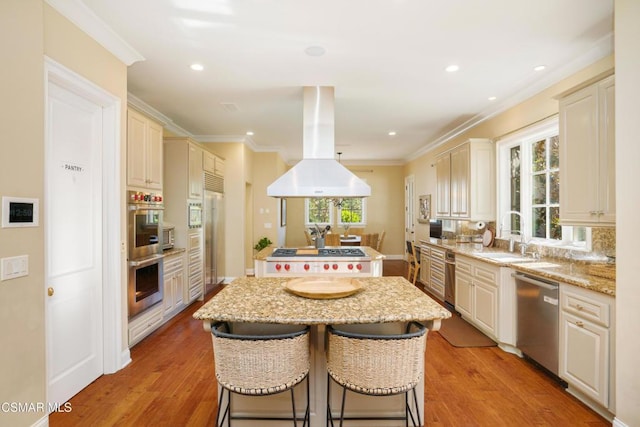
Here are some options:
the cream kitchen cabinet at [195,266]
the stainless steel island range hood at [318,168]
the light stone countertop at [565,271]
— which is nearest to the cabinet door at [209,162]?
the cream kitchen cabinet at [195,266]

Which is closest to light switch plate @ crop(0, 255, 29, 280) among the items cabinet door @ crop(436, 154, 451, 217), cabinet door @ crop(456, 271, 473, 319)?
cabinet door @ crop(456, 271, 473, 319)

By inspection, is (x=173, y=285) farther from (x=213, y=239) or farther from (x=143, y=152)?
(x=143, y=152)

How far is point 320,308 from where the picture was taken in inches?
66.9

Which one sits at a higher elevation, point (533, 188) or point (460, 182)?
point (460, 182)

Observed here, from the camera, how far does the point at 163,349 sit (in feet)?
10.4

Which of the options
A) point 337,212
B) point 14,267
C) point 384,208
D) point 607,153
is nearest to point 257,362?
point 14,267

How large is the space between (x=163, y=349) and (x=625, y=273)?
3.72 meters

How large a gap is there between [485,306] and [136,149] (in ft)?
12.8

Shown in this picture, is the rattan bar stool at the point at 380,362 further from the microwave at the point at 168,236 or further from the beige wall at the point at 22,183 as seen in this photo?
the microwave at the point at 168,236

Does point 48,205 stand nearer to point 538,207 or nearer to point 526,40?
point 526,40

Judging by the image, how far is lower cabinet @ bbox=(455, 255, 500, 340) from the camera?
10.5 feet

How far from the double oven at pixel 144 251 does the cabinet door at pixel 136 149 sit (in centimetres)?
15

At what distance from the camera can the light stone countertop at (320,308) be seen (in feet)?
5.14

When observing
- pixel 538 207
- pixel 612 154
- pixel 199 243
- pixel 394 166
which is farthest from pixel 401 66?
pixel 394 166
